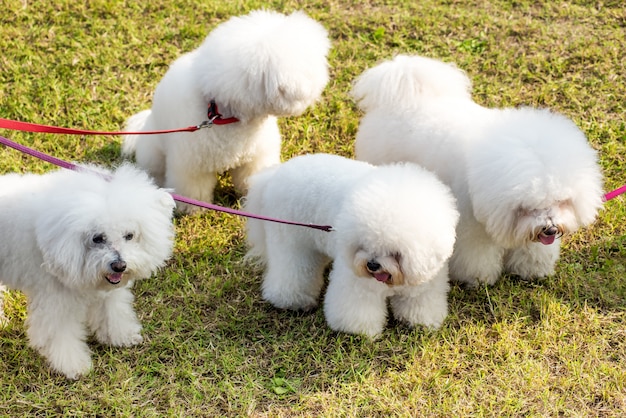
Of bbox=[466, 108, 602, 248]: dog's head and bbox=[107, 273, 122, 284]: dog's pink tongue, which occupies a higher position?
bbox=[466, 108, 602, 248]: dog's head

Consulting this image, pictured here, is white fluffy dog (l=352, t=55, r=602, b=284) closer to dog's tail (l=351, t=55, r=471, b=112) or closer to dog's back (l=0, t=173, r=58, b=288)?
dog's tail (l=351, t=55, r=471, b=112)

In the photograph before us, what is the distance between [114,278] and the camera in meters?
3.15

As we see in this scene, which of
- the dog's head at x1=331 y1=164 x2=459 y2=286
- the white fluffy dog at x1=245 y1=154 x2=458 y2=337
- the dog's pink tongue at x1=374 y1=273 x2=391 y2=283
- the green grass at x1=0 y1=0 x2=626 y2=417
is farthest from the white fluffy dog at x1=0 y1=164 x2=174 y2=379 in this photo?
the dog's pink tongue at x1=374 y1=273 x2=391 y2=283

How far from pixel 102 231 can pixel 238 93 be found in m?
1.37

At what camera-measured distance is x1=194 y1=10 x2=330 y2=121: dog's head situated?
402cm

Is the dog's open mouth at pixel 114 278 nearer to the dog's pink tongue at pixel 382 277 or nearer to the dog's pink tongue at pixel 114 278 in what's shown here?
the dog's pink tongue at pixel 114 278

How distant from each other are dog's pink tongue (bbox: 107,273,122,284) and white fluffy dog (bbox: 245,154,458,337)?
3.16 feet

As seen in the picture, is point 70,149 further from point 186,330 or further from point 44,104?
point 186,330

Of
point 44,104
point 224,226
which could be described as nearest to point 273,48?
point 224,226

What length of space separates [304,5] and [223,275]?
128 inches

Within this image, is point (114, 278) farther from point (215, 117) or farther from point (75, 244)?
point (215, 117)

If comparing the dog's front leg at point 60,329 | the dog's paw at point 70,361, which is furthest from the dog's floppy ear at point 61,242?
the dog's paw at point 70,361

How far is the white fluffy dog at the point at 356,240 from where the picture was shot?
3193 millimetres

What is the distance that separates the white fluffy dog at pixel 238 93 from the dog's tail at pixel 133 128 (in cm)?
27
